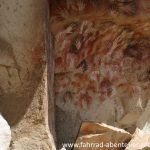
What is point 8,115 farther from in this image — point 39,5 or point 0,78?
point 39,5

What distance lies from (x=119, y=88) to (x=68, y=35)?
0.45 meters

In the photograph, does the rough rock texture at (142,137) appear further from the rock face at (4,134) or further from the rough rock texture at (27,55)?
the rock face at (4,134)

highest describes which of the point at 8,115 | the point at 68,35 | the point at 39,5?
the point at 39,5

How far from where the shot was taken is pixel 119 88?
9.28ft

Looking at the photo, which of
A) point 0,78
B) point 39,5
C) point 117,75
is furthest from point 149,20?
point 0,78

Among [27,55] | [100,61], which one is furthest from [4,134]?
[100,61]

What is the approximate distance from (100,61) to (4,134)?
0.77 m

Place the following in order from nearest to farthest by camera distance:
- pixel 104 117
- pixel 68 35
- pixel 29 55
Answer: pixel 29 55 < pixel 68 35 < pixel 104 117

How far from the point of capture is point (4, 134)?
2.16m

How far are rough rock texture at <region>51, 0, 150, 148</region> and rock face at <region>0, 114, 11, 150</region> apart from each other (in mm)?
408

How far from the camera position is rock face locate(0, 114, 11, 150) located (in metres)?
2.13

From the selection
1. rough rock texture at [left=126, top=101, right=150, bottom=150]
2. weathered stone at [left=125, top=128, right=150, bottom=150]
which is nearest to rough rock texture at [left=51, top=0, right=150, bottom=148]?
rough rock texture at [left=126, top=101, right=150, bottom=150]

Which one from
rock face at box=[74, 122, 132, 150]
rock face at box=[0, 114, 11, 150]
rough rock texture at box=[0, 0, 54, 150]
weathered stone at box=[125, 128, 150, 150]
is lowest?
rock face at box=[74, 122, 132, 150]

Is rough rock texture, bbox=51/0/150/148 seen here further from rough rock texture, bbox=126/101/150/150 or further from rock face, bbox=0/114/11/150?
rock face, bbox=0/114/11/150
